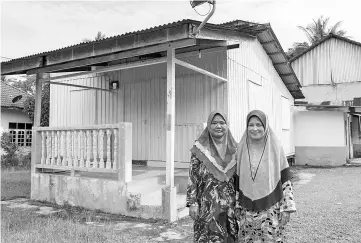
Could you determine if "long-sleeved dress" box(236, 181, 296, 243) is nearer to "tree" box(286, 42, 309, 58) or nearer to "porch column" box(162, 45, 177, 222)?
"porch column" box(162, 45, 177, 222)

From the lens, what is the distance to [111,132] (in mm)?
5613

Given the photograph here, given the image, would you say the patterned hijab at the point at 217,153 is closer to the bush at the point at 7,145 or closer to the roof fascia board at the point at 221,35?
the roof fascia board at the point at 221,35

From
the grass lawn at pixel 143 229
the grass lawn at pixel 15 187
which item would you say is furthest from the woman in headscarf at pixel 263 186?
the grass lawn at pixel 15 187

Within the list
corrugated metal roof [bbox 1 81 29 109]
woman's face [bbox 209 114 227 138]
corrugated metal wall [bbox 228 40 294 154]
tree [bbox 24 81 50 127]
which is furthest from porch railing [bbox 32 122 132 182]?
corrugated metal roof [bbox 1 81 29 109]

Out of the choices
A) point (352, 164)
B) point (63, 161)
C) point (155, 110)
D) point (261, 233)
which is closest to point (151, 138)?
point (155, 110)

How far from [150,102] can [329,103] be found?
12.9 m

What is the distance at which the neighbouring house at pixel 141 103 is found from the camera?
5168mm

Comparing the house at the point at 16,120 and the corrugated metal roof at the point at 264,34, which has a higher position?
the corrugated metal roof at the point at 264,34

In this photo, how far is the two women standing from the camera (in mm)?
2695

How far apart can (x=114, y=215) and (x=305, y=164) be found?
10778 mm

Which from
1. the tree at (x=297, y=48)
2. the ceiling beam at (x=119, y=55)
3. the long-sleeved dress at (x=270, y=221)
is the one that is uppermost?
the tree at (x=297, y=48)

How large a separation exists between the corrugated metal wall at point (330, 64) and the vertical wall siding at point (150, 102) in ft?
45.9

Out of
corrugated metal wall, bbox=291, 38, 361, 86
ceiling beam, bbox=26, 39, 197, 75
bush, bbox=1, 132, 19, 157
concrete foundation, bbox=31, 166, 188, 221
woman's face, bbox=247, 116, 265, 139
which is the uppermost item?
corrugated metal wall, bbox=291, 38, 361, 86

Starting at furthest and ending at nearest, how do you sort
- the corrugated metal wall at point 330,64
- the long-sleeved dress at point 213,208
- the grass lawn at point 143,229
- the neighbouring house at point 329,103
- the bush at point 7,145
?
the corrugated metal wall at point 330,64 → the neighbouring house at point 329,103 → the bush at point 7,145 → the grass lawn at point 143,229 → the long-sleeved dress at point 213,208
